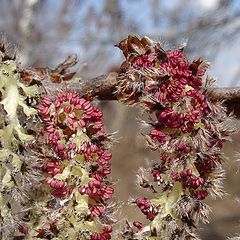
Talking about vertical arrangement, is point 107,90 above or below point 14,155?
above

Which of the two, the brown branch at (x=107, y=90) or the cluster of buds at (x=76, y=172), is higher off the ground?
the brown branch at (x=107, y=90)

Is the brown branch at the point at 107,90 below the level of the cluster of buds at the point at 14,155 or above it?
above

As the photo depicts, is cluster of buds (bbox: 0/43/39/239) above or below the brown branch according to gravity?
below
